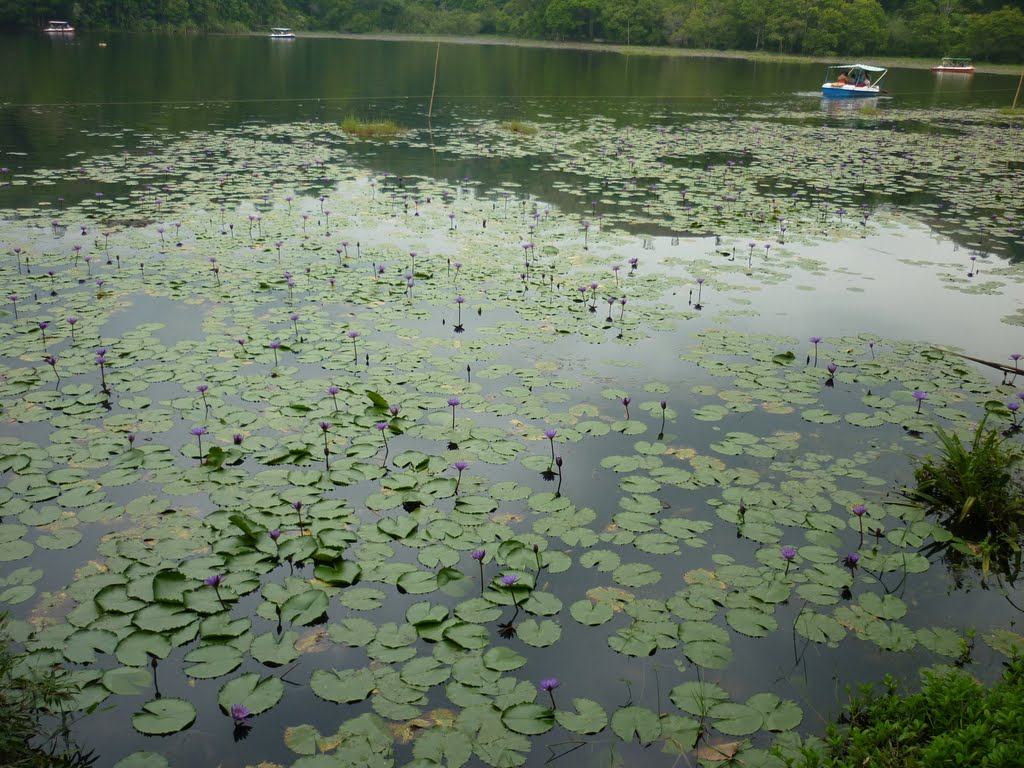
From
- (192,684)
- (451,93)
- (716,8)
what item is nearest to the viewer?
(192,684)

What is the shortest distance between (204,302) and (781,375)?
4.08 m

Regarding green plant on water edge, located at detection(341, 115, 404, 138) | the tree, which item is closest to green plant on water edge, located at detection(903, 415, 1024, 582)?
green plant on water edge, located at detection(341, 115, 404, 138)

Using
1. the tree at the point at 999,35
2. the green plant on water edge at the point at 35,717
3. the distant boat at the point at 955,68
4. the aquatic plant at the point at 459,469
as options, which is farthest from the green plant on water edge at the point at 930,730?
the tree at the point at 999,35

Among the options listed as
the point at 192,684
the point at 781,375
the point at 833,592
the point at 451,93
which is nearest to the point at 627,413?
the point at 781,375

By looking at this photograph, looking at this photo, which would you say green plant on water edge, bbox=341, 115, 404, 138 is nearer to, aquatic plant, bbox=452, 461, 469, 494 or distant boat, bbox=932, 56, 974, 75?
aquatic plant, bbox=452, 461, 469, 494

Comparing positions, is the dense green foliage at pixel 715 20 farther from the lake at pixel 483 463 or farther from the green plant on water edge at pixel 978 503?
the green plant on water edge at pixel 978 503

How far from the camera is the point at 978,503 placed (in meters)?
3.22

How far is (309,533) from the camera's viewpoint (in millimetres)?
3037

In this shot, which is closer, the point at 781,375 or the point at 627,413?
the point at 627,413

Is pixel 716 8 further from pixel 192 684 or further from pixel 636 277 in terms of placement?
pixel 192 684

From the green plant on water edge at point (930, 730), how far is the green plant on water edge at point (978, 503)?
2.70ft

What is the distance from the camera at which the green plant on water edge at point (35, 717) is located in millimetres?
1997

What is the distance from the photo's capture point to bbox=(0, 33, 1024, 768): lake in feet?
7.70

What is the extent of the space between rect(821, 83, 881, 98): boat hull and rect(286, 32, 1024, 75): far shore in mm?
19645
